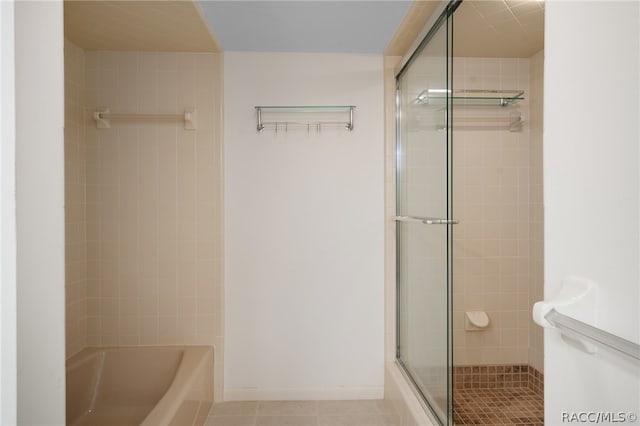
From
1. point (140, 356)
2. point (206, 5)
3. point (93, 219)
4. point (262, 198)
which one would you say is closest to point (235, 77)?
point (206, 5)

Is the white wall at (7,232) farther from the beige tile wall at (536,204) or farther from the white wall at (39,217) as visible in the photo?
the beige tile wall at (536,204)

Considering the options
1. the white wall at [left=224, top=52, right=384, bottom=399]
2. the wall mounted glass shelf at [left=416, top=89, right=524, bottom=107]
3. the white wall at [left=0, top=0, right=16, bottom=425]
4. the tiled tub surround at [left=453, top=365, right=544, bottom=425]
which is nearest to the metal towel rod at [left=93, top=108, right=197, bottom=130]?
the white wall at [left=224, top=52, right=384, bottom=399]

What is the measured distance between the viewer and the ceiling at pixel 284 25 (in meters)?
1.82

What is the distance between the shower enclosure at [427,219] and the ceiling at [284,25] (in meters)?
0.24

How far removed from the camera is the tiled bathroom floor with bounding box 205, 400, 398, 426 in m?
2.15

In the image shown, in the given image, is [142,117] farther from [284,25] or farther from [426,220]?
[426,220]

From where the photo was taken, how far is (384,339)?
8.05ft

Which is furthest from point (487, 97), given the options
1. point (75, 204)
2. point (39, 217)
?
point (75, 204)

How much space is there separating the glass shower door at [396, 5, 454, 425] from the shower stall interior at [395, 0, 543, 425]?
0.05 feet

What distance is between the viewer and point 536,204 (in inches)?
87.7

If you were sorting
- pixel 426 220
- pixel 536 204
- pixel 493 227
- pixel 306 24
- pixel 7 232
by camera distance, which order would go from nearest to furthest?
pixel 7 232 → pixel 426 220 → pixel 306 24 → pixel 536 204 → pixel 493 227

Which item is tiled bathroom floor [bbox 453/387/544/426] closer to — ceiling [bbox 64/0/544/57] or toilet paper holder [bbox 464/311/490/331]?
toilet paper holder [bbox 464/311/490/331]

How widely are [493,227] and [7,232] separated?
240 centimetres

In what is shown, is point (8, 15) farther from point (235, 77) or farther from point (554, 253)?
point (235, 77)
